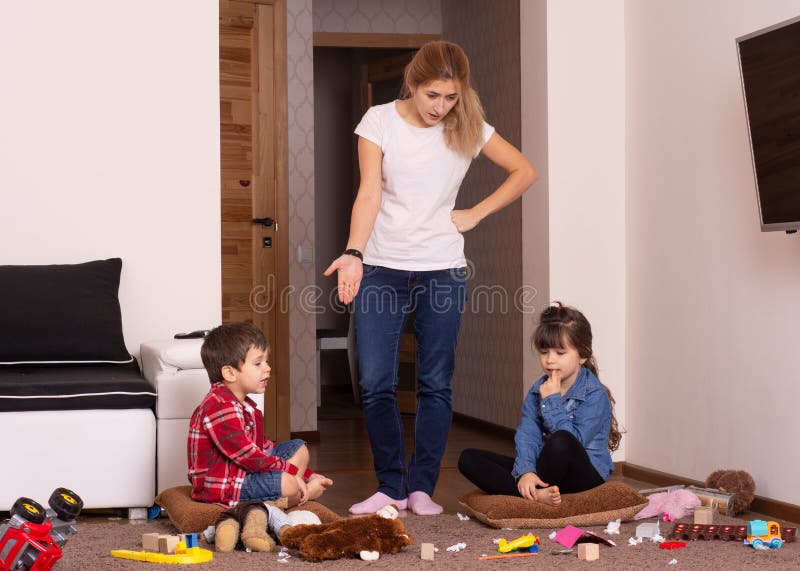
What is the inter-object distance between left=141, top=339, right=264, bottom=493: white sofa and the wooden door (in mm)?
2075

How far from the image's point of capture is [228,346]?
274 cm

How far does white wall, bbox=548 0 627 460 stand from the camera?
391 cm

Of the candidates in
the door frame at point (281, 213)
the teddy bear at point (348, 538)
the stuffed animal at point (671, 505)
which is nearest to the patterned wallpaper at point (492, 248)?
the door frame at point (281, 213)

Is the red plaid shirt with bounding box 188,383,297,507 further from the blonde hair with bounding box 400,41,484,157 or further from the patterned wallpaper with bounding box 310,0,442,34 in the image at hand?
the patterned wallpaper with bounding box 310,0,442,34

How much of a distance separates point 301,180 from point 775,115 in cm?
291

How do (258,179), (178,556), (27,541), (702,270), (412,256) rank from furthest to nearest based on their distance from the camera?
(258,179)
(702,270)
(412,256)
(178,556)
(27,541)

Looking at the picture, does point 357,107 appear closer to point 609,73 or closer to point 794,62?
point 609,73

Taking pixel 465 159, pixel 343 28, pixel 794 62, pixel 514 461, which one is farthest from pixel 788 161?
pixel 343 28

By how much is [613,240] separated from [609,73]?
65 centimetres

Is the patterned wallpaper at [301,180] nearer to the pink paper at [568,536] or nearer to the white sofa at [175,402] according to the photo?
the white sofa at [175,402]

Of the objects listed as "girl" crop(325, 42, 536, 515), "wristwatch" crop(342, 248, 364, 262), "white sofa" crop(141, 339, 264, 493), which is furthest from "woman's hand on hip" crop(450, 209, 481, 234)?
"white sofa" crop(141, 339, 264, 493)

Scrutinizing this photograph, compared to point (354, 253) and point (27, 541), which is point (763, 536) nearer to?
point (354, 253)

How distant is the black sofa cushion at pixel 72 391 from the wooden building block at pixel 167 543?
2.19ft

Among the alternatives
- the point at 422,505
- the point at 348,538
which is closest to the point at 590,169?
the point at 422,505
